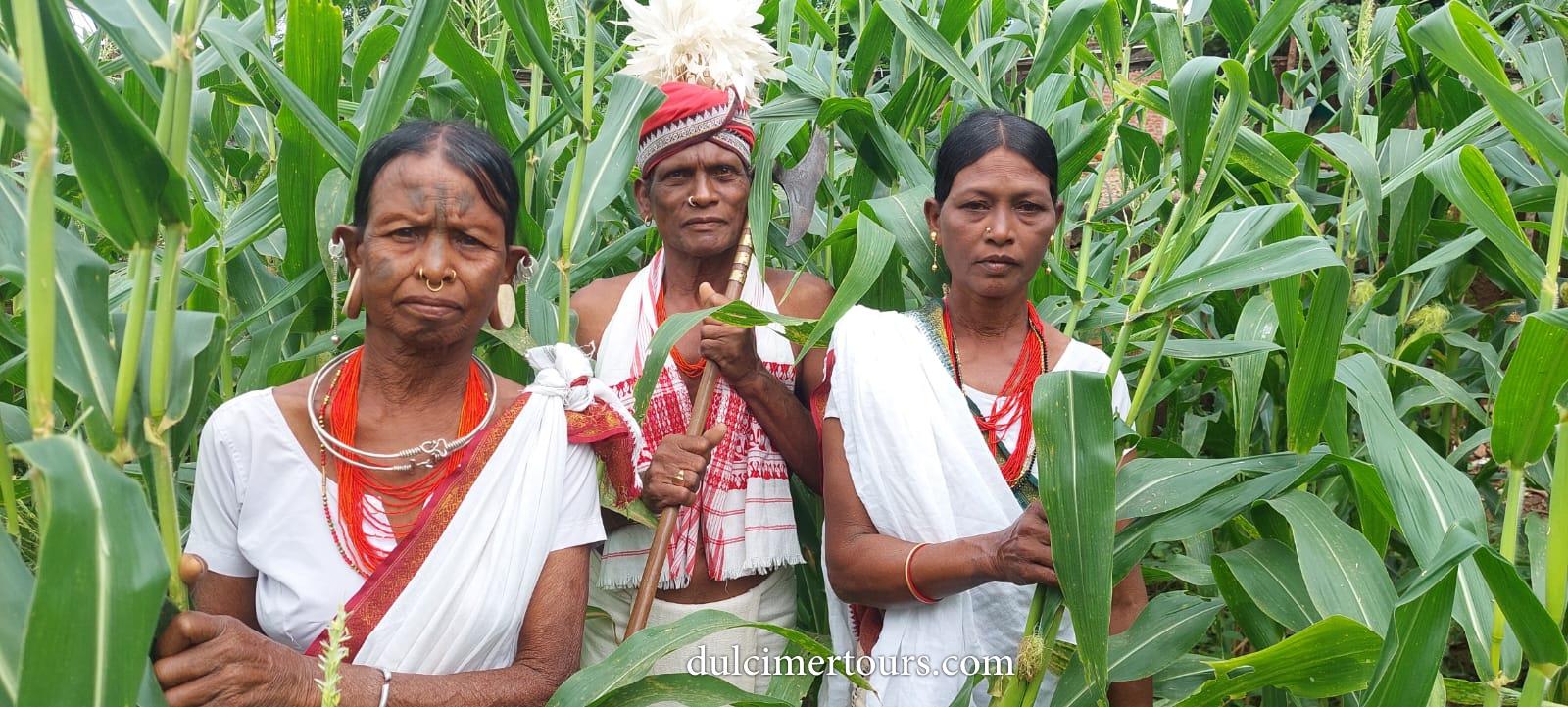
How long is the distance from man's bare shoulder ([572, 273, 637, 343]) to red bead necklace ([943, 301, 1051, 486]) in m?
0.70

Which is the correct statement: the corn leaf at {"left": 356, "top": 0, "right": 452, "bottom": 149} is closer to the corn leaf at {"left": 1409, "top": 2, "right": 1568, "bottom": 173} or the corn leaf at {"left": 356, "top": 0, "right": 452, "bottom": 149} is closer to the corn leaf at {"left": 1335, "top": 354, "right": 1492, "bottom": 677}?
the corn leaf at {"left": 1409, "top": 2, "right": 1568, "bottom": 173}

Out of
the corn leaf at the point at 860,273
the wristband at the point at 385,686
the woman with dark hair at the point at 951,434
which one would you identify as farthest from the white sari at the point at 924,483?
the wristband at the point at 385,686

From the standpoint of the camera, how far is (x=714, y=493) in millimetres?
2346

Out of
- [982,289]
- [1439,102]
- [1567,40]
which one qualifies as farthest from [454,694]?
[1567,40]

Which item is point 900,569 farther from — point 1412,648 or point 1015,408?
point 1412,648

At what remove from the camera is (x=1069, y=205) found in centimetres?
312

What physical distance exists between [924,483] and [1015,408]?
0.24m

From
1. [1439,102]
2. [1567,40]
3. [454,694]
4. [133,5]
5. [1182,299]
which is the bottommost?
[454,694]

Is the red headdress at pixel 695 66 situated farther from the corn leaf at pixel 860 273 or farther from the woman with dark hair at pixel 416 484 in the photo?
the woman with dark hair at pixel 416 484

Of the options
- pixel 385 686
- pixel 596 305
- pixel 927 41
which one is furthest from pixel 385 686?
pixel 927 41

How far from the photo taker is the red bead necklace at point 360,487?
177 cm

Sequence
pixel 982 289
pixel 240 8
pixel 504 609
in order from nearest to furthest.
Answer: pixel 504 609
pixel 982 289
pixel 240 8

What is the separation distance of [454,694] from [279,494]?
388mm

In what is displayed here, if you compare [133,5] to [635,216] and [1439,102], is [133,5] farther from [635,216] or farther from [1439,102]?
[1439,102]
